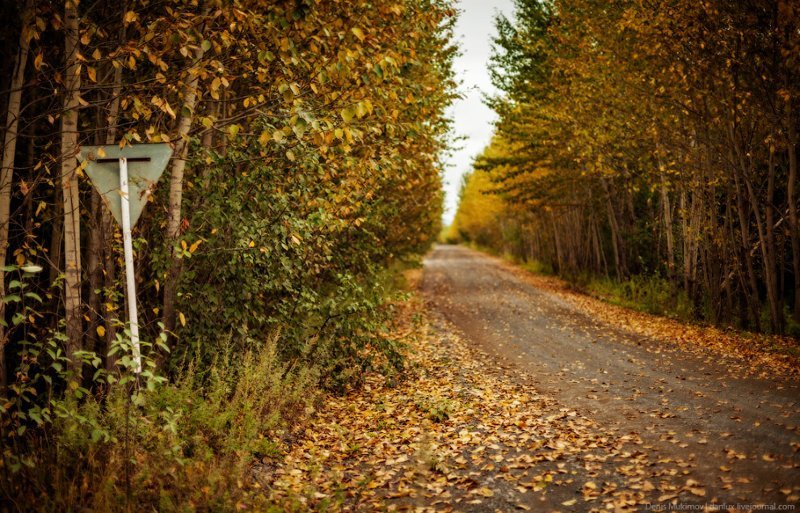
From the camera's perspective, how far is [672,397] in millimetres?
7672

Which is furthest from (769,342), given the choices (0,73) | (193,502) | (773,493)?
(0,73)

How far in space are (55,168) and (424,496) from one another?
Answer: 18.8 feet

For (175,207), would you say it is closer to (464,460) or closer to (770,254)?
(464,460)

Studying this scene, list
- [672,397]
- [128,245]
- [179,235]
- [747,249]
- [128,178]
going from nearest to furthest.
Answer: [128,245], [128,178], [179,235], [672,397], [747,249]

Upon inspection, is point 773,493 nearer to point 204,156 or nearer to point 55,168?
point 204,156

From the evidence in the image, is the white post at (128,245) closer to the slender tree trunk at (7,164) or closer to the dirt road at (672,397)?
the slender tree trunk at (7,164)

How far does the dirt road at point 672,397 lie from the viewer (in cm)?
506

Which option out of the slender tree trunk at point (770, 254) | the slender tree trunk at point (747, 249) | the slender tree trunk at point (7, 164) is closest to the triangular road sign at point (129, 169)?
the slender tree trunk at point (7, 164)

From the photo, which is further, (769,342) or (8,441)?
(769,342)

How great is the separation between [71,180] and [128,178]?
863 mm

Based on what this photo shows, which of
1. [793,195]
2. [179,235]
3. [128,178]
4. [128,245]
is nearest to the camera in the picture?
[128,245]

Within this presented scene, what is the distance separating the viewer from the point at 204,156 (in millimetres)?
7141

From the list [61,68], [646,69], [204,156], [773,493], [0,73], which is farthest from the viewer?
[646,69]

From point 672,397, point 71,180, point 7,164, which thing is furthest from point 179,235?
point 672,397
